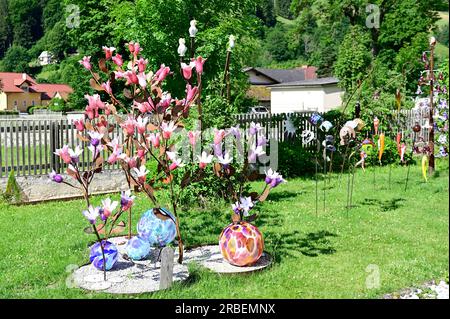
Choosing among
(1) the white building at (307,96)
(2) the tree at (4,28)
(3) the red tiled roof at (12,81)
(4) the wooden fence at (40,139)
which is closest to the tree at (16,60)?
(3) the red tiled roof at (12,81)

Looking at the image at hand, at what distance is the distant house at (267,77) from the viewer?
169 feet

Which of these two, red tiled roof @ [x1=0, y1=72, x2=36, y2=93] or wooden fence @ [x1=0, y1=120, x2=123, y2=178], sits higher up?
red tiled roof @ [x1=0, y1=72, x2=36, y2=93]

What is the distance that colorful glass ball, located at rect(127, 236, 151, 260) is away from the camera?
5055 mm

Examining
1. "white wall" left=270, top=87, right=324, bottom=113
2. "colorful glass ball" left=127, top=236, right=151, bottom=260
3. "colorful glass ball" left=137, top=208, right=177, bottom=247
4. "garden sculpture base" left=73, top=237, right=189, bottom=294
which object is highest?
"white wall" left=270, top=87, right=324, bottom=113

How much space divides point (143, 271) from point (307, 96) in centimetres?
4023

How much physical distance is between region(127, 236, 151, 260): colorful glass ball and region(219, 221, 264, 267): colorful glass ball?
2.68ft

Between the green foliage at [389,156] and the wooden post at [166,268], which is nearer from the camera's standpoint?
the wooden post at [166,268]

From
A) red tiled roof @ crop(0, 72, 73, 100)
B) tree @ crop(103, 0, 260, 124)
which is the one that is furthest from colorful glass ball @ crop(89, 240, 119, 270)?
red tiled roof @ crop(0, 72, 73, 100)

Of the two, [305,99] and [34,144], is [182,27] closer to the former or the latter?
[34,144]

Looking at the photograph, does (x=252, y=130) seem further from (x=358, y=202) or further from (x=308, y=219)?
(x=358, y=202)

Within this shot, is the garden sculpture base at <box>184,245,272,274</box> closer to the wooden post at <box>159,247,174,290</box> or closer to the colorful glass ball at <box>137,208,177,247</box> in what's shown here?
the colorful glass ball at <box>137,208,177,247</box>

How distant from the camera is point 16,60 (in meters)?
63.1

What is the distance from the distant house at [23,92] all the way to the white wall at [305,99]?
31.7 meters

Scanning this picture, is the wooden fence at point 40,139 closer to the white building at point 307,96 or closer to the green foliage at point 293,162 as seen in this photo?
the green foliage at point 293,162
